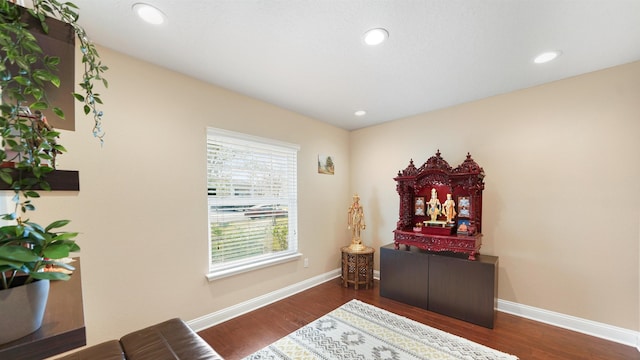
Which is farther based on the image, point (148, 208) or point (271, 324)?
point (271, 324)

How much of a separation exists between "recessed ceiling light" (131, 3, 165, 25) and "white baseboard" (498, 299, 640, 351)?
4175mm

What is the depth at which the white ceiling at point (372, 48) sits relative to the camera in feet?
5.02

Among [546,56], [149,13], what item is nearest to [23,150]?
[149,13]

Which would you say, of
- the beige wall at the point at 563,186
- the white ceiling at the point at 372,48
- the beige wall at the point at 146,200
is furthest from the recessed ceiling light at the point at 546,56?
the beige wall at the point at 146,200

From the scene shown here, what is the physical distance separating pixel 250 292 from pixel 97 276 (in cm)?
144

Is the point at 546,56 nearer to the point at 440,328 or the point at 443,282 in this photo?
the point at 443,282

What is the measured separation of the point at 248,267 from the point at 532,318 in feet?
10.3

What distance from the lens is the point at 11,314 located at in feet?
1.73

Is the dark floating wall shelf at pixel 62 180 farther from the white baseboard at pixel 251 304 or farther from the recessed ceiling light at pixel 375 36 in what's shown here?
the white baseboard at pixel 251 304

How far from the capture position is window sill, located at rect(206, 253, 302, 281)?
2.55m

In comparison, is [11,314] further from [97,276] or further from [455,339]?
[455,339]

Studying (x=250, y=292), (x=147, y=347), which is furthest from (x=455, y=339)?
(x=147, y=347)

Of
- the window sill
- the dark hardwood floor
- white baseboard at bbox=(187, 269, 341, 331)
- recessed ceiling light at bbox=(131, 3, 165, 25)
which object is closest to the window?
the window sill

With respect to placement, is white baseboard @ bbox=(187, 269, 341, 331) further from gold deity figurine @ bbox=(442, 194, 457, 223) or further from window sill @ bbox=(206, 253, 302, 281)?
gold deity figurine @ bbox=(442, 194, 457, 223)
